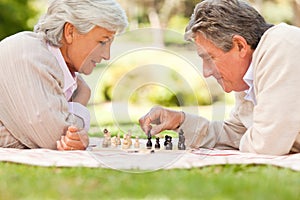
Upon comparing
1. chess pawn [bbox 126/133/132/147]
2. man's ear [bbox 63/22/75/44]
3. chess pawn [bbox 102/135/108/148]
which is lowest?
chess pawn [bbox 102/135/108/148]

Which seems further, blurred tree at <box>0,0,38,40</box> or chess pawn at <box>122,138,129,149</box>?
blurred tree at <box>0,0,38,40</box>

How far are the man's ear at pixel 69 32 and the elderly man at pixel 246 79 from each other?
2.29 ft

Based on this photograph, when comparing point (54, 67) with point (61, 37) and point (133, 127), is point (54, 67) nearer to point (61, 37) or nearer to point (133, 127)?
point (61, 37)

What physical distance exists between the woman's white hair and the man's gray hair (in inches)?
18.1

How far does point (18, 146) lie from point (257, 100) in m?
1.43

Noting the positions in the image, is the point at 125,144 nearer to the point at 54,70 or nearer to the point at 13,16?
the point at 54,70

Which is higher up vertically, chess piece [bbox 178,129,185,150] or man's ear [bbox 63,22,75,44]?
man's ear [bbox 63,22,75,44]

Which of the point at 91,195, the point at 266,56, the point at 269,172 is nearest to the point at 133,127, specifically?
the point at 266,56

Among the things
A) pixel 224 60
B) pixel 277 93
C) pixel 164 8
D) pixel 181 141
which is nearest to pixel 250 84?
pixel 224 60

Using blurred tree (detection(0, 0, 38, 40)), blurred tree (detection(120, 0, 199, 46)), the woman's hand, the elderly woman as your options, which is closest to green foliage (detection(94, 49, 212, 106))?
the elderly woman

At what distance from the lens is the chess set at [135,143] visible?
3549 mm

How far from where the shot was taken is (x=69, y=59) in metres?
4.11

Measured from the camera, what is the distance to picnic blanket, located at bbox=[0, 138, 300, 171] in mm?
3123

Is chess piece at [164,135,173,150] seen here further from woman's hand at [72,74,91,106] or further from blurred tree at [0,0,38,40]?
blurred tree at [0,0,38,40]
